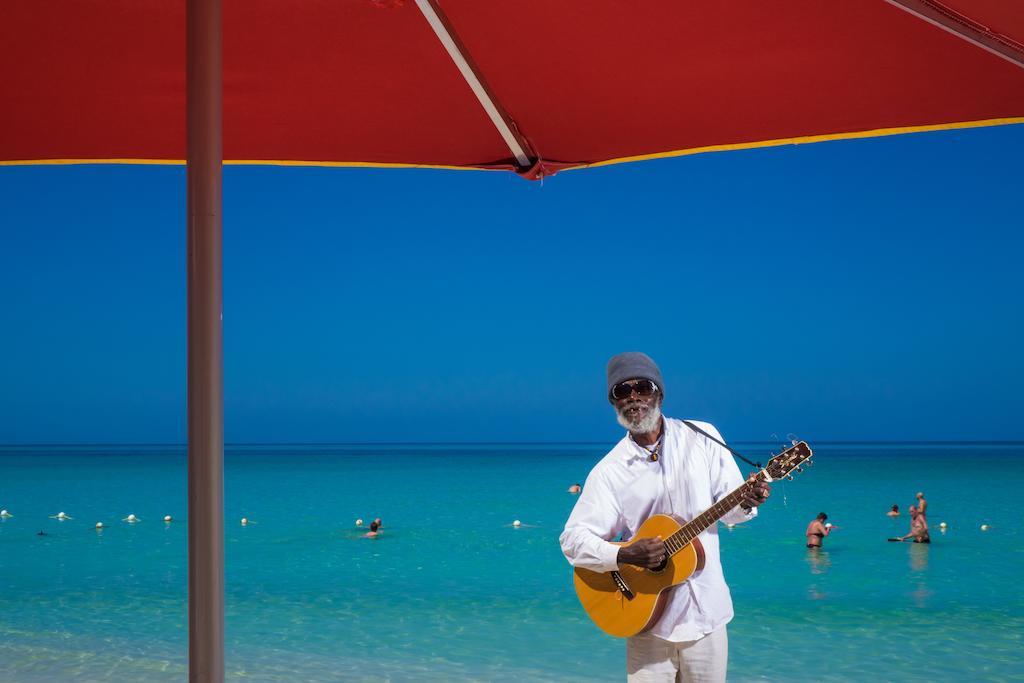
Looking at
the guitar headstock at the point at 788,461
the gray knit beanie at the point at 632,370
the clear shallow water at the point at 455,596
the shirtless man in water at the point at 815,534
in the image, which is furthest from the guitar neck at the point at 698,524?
the shirtless man in water at the point at 815,534

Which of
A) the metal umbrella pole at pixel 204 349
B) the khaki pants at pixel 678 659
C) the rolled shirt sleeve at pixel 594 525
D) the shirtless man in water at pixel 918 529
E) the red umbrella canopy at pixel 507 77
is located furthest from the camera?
the shirtless man in water at pixel 918 529

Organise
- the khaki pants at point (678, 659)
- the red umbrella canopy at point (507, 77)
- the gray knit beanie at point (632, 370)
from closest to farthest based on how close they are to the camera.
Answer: the red umbrella canopy at point (507, 77), the khaki pants at point (678, 659), the gray knit beanie at point (632, 370)

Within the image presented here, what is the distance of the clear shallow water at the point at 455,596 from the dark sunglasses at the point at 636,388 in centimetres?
729

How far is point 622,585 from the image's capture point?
3.07m

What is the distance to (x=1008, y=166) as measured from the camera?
233 feet

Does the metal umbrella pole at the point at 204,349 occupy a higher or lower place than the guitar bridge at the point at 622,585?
higher

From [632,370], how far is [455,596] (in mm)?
13037

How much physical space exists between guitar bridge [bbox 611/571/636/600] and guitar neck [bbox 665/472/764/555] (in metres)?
0.19

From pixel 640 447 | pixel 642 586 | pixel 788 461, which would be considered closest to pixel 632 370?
pixel 640 447

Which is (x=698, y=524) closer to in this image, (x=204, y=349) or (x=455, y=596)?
(x=204, y=349)

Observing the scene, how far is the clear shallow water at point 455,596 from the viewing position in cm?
1048

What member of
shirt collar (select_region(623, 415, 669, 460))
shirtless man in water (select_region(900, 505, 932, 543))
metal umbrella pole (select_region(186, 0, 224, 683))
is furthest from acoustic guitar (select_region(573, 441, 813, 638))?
shirtless man in water (select_region(900, 505, 932, 543))

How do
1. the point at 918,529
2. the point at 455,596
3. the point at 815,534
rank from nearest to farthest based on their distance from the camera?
the point at 455,596 → the point at 815,534 → the point at 918,529

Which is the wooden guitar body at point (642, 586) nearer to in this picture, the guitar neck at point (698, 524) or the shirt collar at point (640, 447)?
the guitar neck at point (698, 524)
